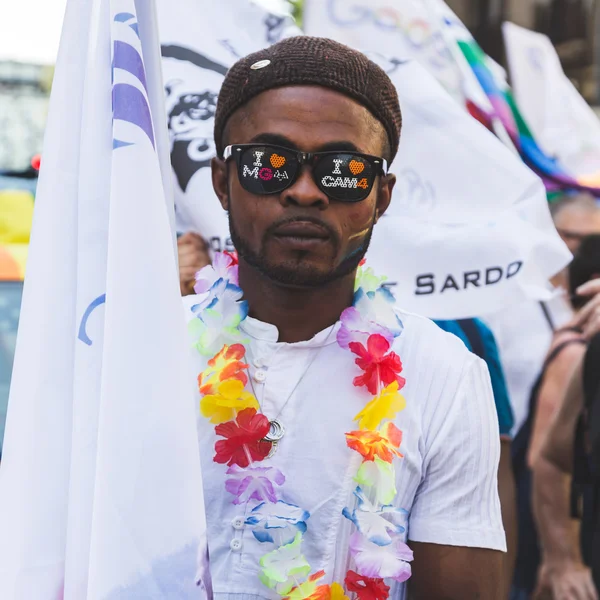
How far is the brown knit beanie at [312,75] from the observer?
1816mm

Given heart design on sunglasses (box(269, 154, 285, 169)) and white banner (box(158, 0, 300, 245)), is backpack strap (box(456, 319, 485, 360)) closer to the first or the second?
white banner (box(158, 0, 300, 245))

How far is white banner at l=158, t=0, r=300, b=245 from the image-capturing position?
2961 mm

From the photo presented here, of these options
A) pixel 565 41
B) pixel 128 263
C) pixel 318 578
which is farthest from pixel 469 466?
pixel 565 41

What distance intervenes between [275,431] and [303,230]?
1.31 ft

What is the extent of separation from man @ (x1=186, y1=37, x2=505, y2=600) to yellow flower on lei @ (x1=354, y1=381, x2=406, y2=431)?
0.08 feet

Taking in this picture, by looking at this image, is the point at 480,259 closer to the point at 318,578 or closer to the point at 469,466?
the point at 469,466

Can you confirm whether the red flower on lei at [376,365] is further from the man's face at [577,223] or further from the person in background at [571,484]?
the man's face at [577,223]

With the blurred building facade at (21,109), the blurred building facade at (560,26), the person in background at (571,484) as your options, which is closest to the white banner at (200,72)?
the person in background at (571,484)

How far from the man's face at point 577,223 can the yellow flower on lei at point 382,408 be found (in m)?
2.76

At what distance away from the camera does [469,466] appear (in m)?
1.80

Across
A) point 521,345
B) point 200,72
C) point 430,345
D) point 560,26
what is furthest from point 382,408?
point 560,26

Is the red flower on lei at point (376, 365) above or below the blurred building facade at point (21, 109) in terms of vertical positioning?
below

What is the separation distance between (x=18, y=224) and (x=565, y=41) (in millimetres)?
9000

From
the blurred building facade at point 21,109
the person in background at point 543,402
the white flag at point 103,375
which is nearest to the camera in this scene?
the white flag at point 103,375
